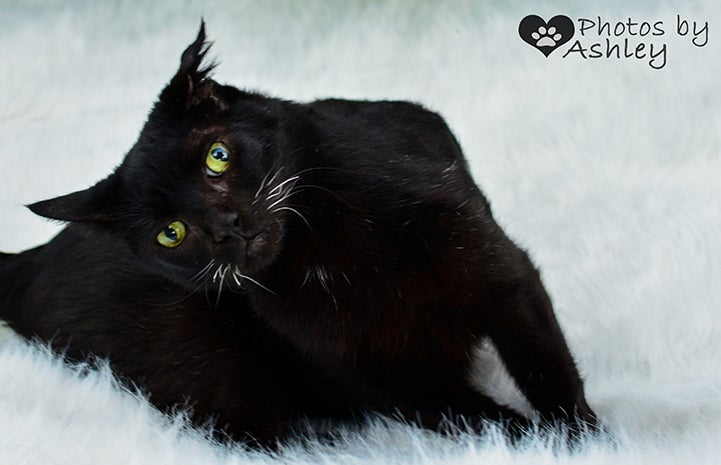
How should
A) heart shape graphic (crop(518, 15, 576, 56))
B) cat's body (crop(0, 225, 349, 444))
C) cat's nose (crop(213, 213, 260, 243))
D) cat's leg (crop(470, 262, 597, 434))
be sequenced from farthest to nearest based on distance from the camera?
heart shape graphic (crop(518, 15, 576, 56)) < cat's body (crop(0, 225, 349, 444)) < cat's leg (crop(470, 262, 597, 434)) < cat's nose (crop(213, 213, 260, 243))

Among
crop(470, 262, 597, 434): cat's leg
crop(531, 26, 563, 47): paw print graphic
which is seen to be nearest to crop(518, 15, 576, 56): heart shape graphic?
crop(531, 26, 563, 47): paw print graphic

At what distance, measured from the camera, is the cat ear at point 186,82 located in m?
1.09

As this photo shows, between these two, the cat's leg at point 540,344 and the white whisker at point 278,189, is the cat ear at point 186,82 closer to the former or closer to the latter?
the white whisker at point 278,189

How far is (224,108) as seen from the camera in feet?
3.61

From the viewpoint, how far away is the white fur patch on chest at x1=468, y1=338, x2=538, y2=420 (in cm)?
121

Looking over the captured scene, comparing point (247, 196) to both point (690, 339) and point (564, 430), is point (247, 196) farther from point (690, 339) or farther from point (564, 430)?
point (690, 339)

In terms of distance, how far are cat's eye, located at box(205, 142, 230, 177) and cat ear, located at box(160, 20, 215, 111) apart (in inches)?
2.8

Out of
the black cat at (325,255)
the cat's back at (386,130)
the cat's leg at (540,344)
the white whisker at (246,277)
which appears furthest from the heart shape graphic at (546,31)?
the white whisker at (246,277)

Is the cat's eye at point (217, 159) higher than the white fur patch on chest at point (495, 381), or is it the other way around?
the cat's eye at point (217, 159)

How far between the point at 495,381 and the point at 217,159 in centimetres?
45

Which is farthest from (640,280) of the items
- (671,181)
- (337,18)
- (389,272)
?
(337,18)

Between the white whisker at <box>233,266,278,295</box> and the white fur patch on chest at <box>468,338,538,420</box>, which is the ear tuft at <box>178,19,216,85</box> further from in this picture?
the white fur patch on chest at <box>468,338,538,420</box>

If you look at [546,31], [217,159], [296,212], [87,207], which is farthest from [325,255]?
[546,31]

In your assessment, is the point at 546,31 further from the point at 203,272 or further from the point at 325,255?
the point at 203,272
